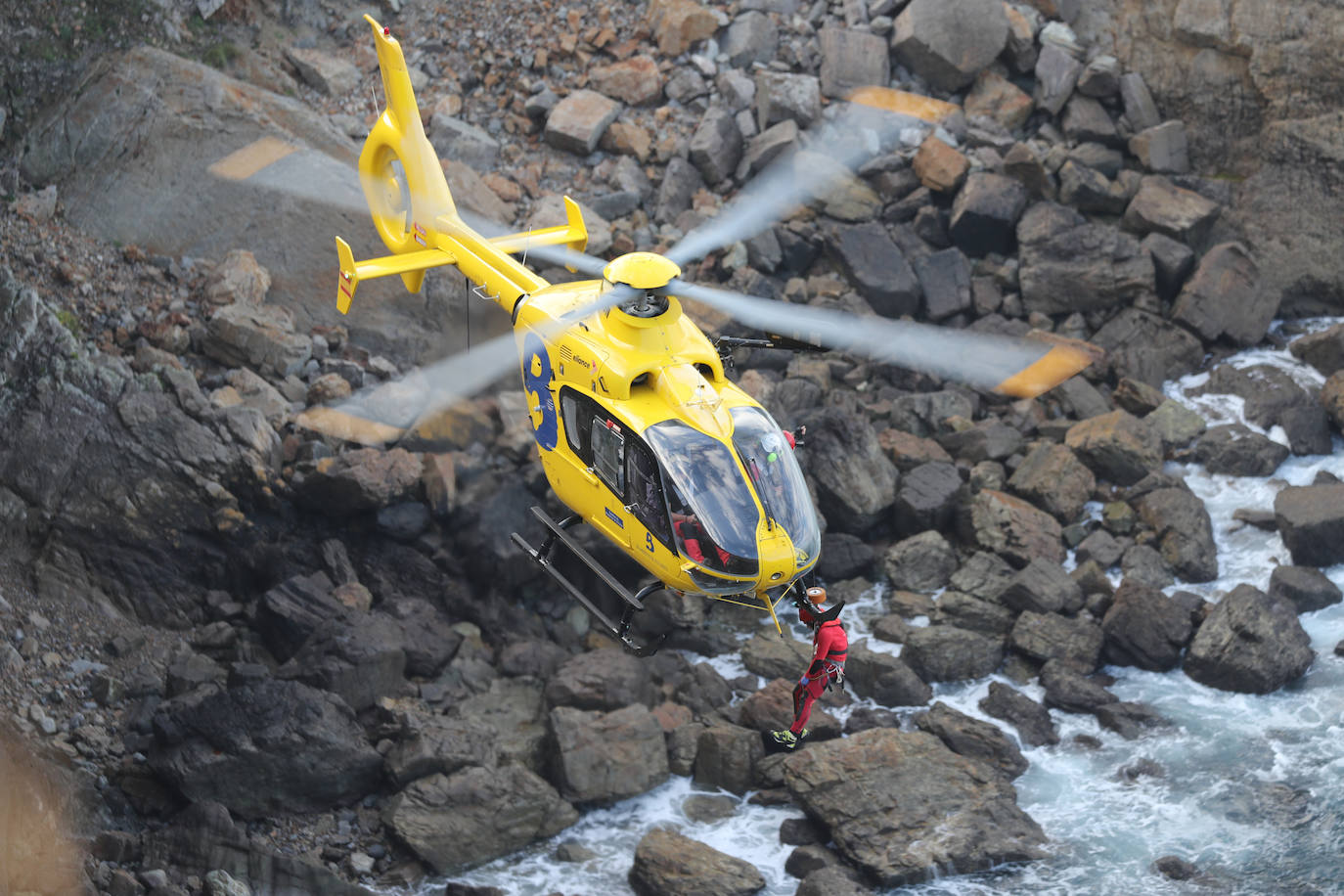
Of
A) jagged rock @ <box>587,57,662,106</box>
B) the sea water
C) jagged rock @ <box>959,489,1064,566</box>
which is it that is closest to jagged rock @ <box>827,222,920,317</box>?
jagged rock @ <box>959,489,1064,566</box>

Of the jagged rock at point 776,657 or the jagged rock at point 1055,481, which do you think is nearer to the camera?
the jagged rock at point 776,657

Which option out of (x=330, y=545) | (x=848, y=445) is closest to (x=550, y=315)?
(x=330, y=545)

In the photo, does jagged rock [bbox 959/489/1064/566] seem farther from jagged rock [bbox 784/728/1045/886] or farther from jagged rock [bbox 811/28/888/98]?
jagged rock [bbox 811/28/888/98]

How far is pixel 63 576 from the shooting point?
614 inches

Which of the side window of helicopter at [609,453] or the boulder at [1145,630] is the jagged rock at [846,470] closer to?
the boulder at [1145,630]

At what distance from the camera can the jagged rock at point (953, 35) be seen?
23859 millimetres

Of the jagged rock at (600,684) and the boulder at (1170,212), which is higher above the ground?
the boulder at (1170,212)

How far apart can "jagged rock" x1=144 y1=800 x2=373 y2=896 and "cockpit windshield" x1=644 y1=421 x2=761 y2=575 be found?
18.8ft

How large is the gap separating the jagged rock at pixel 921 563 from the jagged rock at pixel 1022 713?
1.96 metres

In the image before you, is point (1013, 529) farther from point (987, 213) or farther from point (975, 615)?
point (987, 213)

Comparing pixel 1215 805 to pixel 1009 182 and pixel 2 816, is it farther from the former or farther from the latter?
pixel 2 816

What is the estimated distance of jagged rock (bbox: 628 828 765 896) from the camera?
14312mm

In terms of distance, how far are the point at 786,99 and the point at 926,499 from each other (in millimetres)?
8291

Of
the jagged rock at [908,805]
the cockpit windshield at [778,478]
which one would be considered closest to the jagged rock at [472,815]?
the jagged rock at [908,805]
